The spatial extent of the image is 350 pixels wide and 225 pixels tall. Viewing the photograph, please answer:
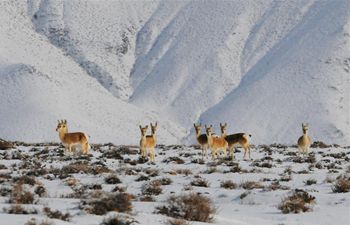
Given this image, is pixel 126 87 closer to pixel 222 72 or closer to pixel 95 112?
pixel 222 72

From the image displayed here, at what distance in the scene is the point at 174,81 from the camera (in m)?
147

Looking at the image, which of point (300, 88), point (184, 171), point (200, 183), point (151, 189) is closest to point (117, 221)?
point (151, 189)

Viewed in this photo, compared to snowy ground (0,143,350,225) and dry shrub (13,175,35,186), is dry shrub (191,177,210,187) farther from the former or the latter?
dry shrub (13,175,35,186)

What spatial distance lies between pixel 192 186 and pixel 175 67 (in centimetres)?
13218

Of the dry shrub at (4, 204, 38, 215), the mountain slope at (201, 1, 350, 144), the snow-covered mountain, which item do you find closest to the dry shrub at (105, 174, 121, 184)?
the dry shrub at (4, 204, 38, 215)

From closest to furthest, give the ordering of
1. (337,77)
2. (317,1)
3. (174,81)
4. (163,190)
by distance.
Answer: (163,190)
(337,77)
(174,81)
(317,1)

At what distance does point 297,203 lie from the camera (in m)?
14.5

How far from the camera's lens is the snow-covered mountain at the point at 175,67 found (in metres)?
114

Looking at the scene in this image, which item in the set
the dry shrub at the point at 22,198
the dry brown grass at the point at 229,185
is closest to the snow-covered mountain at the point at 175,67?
the dry brown grass at the point at 229,185

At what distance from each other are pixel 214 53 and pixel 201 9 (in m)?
20.9

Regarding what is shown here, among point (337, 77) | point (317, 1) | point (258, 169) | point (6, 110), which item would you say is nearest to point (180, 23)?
point (317, 1)

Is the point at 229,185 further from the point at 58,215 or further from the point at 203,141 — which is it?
the point at 203,141

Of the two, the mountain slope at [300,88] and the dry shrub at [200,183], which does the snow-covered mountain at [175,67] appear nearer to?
the mountain slope at [300,88]

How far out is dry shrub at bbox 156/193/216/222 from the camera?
40.5 ft
